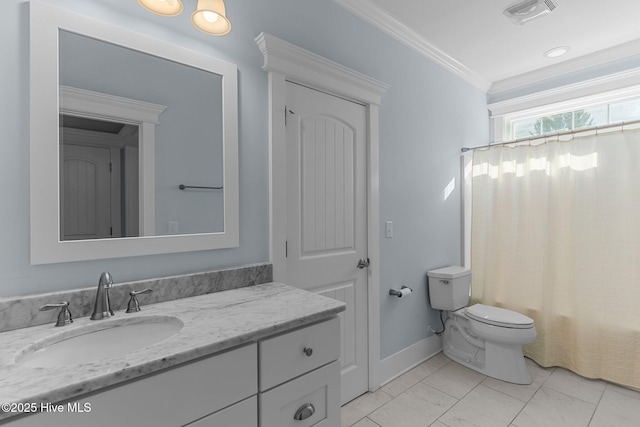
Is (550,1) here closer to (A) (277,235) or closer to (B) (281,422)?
(A) (277,235)

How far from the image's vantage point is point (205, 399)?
850 millimetres

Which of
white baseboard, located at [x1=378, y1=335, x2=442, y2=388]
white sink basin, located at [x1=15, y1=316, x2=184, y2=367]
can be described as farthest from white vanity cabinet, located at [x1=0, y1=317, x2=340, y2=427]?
white baseboard, located at [x1=378, y1=335, x2=442, y2=388]

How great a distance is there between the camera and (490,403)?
2.01m

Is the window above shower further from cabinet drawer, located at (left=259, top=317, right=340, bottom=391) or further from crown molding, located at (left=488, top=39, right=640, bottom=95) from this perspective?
cabinet drawer, located at (left=259, top=317, right=340, bottom=391)

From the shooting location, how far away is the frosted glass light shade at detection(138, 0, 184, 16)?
1.12 metres

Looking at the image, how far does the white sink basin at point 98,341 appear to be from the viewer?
34.7 inches

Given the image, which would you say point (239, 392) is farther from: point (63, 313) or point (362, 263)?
point (362, 263)

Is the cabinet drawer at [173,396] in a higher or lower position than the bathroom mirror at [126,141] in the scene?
lower

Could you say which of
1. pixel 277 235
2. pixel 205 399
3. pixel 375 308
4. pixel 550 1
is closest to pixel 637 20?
pixel 550 1

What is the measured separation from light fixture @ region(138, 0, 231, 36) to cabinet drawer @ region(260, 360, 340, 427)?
4.59ft

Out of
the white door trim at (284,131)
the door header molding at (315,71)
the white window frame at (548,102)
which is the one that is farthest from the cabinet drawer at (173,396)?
the white window frame at (548,102)

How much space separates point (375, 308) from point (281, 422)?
49.1 inches

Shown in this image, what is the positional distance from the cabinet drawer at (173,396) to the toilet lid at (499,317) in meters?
2.04

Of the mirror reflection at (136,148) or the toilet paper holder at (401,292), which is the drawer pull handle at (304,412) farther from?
the toilet paper holder at (401,292)
